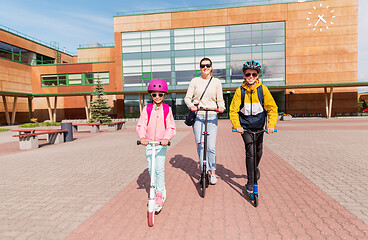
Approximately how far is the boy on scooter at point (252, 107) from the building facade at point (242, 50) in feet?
83.2

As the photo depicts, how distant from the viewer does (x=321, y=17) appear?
28438mm

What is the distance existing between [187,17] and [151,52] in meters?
6.80

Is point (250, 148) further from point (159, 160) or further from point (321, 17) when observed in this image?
point (321, 17)

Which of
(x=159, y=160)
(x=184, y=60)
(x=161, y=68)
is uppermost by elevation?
(x=184, y=60)

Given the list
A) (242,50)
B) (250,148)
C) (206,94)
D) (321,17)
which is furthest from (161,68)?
(250,148)

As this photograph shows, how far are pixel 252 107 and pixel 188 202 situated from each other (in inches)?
68.1

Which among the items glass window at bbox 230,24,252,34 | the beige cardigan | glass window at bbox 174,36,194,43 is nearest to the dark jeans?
the beige cardigan

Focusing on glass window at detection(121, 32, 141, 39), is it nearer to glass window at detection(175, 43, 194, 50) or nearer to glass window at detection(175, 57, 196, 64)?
glass window at detection(175, 43, 194, 50)

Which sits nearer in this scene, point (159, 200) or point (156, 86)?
point (156, 86)

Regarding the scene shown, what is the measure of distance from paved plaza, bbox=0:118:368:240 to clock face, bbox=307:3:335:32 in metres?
29.1

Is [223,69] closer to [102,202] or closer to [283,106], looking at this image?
[283,106]

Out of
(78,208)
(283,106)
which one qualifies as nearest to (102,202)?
(78,208)

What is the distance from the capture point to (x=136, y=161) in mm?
6383

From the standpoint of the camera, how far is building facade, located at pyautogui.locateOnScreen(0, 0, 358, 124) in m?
28.5
